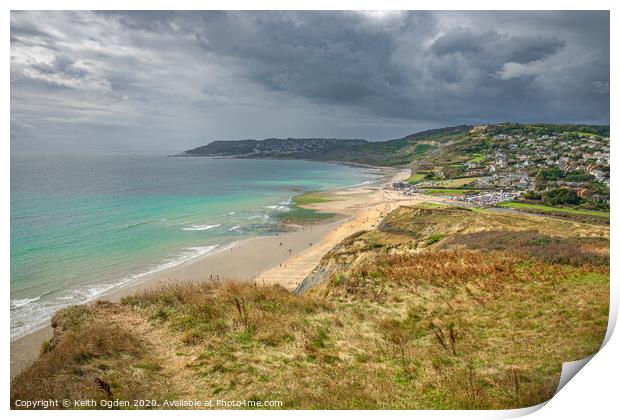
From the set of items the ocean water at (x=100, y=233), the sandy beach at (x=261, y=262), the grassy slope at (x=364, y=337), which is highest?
the grassy slope at (x=364, y=337)

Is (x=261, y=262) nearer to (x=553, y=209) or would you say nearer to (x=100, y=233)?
(x=100, y=233)

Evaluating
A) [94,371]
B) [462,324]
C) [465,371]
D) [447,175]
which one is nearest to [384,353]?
[465,371]

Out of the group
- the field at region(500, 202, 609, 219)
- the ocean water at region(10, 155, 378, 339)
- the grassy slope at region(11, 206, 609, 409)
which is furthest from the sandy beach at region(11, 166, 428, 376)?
the field at region(500, 202, 609, 219)

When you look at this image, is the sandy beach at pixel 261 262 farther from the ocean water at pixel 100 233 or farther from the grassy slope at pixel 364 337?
the grassy slope at pixel 364 337

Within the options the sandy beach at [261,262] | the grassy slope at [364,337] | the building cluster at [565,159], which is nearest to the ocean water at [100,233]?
the sandy beach at [261,262]

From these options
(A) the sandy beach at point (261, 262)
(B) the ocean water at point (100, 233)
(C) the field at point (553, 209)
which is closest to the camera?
(C) the field at point (553, 209)

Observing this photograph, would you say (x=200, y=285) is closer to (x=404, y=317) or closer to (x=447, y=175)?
(x=404, y=317)
